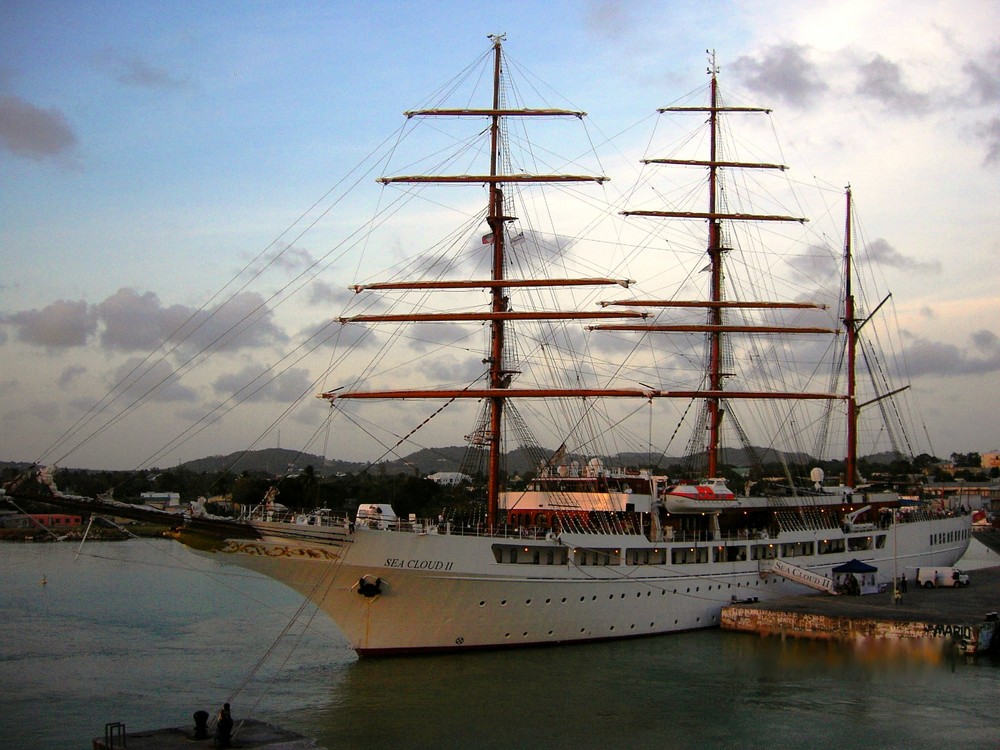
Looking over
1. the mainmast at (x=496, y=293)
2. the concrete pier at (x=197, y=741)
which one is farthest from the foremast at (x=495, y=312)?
the concrete pier at (x=197, y=741)

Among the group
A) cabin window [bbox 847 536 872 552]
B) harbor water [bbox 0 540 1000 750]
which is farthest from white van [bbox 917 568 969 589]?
harbor water [bbox 0 540 1000 750]

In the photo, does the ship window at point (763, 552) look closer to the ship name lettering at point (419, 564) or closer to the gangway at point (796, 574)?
the gangway at point (796, 574)

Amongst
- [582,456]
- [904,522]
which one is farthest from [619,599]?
[904,522]

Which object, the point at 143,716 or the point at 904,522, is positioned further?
the point at 904,522

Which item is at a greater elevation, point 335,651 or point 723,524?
point 723,524

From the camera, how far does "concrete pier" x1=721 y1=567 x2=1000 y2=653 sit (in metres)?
32.8

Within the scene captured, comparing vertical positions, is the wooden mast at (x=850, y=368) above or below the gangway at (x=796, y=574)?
above

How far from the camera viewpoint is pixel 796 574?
136 feet

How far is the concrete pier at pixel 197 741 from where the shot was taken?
19562mm

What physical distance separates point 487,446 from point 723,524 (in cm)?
1078

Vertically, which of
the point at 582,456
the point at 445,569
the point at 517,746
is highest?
the point at 582,456

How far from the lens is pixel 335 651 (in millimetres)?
Answer: 33594

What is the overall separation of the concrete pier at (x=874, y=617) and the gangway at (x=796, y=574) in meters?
0.49

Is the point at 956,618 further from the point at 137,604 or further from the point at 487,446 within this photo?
the point at 137,604
